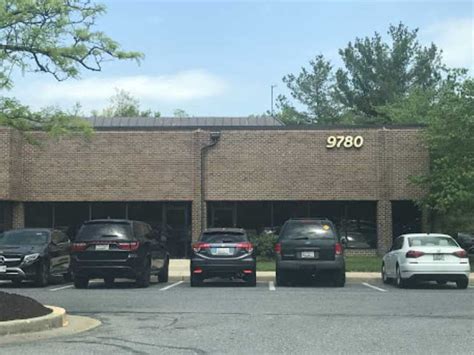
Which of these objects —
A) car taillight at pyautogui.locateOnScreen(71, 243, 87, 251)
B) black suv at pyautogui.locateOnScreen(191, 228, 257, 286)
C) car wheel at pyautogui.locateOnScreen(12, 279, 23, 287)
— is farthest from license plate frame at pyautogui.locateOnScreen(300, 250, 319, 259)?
car wheel at pyautogui.locateOnScreen(12, 279, 23, 287)

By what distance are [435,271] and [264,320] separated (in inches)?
315

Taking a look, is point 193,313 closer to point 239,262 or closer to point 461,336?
point 461,336

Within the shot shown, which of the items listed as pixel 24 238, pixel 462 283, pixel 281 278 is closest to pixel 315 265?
pixel 281 278

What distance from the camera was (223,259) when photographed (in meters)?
17.9

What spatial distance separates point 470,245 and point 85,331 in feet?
83.2

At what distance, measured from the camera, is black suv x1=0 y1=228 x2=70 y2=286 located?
1766cm

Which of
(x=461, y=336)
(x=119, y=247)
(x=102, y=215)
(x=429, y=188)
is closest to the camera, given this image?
(x=461, y=336)

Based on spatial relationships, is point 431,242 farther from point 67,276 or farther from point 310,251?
point 67,276

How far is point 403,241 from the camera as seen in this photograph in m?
18.6

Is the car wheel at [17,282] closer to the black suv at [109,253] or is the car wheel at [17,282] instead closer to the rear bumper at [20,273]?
the rear bumper at [20,273]

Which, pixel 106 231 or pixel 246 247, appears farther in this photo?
pixel 246 247

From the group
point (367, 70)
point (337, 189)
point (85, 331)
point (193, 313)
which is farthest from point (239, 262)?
point (367, 70)

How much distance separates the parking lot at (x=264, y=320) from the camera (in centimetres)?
878

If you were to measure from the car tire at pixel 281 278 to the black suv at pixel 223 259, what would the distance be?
26.7 inches
